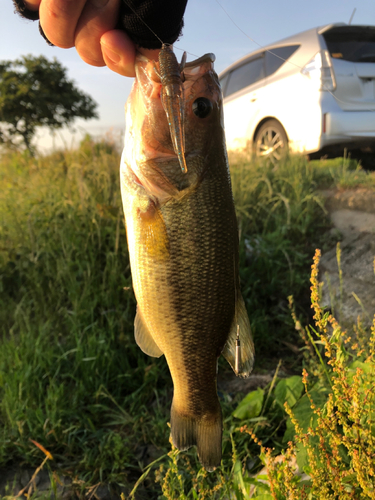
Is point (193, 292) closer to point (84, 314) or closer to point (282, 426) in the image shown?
point (282, 426)

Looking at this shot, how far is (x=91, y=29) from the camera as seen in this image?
134 cm

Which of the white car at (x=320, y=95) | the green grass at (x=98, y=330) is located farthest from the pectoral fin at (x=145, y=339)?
the white car at (x=320, y=95)

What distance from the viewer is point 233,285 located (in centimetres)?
133

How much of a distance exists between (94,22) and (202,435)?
1665mm

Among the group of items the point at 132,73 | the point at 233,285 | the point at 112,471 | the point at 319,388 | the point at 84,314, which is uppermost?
the point at 132,73

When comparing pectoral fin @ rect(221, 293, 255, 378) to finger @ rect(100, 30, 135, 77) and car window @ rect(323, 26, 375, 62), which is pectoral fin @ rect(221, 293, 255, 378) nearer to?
finger @ rect(100, 30, 135, 77)

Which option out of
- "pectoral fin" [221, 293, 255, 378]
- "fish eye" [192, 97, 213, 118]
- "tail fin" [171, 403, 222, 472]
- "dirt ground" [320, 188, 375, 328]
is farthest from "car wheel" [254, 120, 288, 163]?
"tail fin" [171, 403, 222, 472]

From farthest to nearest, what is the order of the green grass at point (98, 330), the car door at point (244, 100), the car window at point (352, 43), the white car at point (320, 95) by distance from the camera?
1. the car door at point (244, 100)
2. the car window at point (352, 43)
3. the white car at point (320, 95)
4. the green grass at point (98, 330)

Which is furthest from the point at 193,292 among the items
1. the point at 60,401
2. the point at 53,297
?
the point at 53,297

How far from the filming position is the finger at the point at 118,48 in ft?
4.19

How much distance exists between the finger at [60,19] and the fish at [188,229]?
283 mm

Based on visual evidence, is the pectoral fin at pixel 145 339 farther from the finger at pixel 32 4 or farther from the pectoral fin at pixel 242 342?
the finger at pixel 32 4

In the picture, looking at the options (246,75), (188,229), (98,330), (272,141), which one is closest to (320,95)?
(272,141)

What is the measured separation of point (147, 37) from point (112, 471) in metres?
2.29
